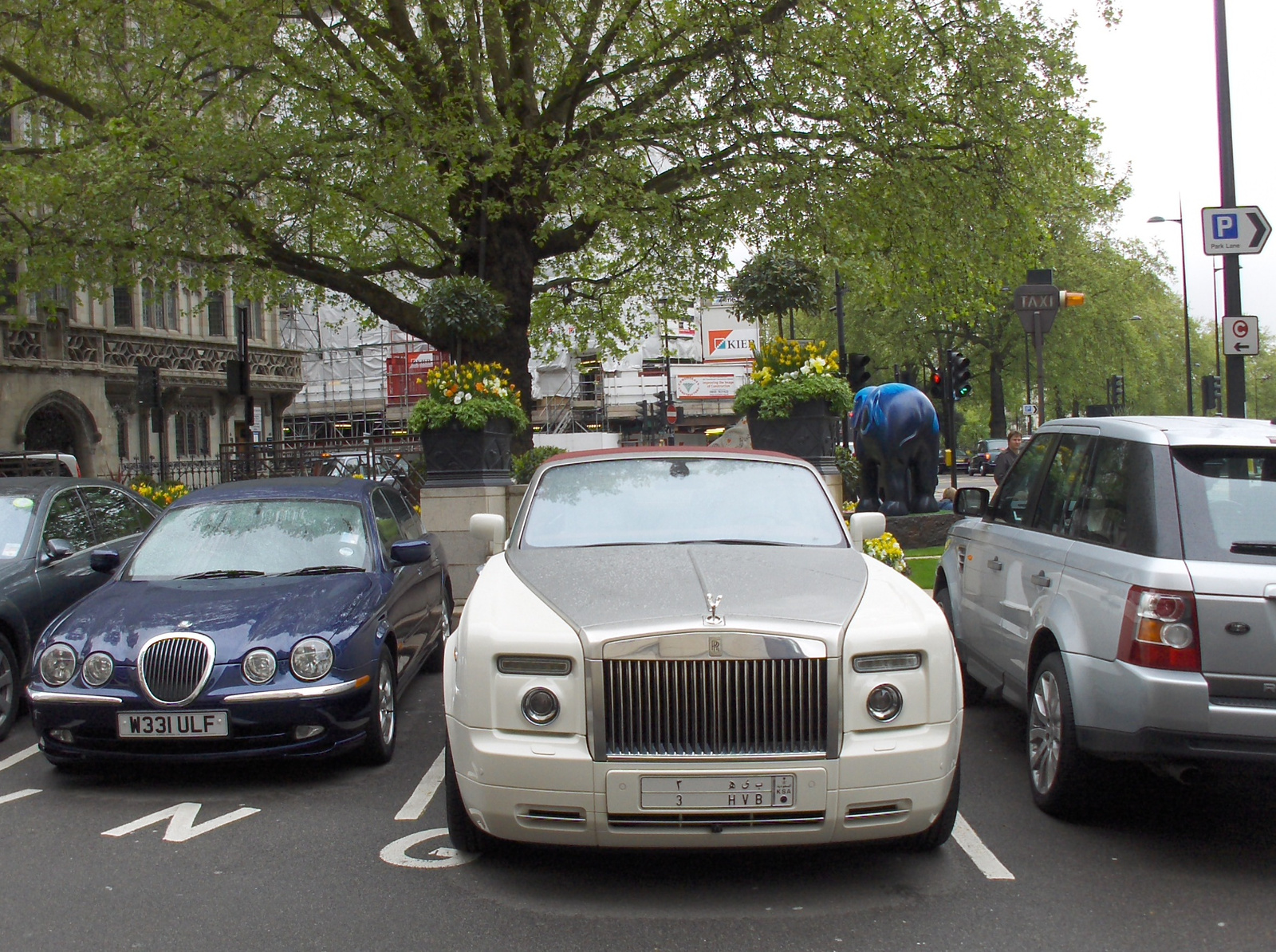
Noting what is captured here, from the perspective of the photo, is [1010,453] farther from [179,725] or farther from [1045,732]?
[179,725]

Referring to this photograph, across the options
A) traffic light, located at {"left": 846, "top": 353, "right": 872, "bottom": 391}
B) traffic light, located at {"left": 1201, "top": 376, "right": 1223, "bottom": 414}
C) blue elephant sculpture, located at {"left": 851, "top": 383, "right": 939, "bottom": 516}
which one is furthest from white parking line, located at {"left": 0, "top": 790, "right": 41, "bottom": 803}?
traffic light, located at {"left": 1201, "top": 376, "right": 1223, "bottom": 414}

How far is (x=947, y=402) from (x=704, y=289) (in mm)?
6965

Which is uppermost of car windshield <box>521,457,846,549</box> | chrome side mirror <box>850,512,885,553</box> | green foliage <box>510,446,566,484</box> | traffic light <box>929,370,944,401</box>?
traffic light <box>929,370,944,401</box>

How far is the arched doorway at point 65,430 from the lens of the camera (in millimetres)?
33875

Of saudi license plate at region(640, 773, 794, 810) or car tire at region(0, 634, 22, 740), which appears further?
car tire at region(0, 634, 22, 740)

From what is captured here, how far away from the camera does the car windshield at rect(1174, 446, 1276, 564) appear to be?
4688mm

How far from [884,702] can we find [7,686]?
5.74 m

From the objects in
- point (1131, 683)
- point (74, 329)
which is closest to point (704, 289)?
point (1131, 683)

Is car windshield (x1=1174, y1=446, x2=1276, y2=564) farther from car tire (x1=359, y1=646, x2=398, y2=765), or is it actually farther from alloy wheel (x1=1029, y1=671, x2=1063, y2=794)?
car tire (x1=359, y1=646, x2=398, y2=765)

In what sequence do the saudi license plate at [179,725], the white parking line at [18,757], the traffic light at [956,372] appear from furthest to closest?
the traffic light at [956,372] < the white parking line at [18,757] < the saudi license plate at [179,725]

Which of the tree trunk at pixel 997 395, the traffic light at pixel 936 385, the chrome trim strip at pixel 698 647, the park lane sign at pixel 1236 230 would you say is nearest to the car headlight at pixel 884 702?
the chrome trim strip at pixel 698 647

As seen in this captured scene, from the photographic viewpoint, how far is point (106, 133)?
16.1m

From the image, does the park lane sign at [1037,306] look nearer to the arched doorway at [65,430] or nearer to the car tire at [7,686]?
the car tire at [7,686]

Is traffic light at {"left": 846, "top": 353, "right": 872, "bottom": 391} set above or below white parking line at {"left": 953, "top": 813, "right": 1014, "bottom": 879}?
above
